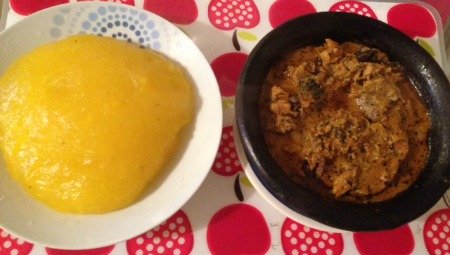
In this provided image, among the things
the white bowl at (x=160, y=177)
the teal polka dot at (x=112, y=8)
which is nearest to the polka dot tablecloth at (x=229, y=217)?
the white bowl at (x=160, y=177)

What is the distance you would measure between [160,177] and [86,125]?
27 centimetres

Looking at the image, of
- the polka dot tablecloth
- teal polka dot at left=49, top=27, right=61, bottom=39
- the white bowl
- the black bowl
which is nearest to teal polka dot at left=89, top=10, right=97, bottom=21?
the white bowl

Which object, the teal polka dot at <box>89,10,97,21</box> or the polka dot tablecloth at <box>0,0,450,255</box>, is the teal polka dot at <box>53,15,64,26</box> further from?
the polka dot tablecloth at <box>0,0,450,255</box>

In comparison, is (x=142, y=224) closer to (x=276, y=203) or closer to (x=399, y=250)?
(x=276, y=203)

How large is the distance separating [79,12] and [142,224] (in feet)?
2.43

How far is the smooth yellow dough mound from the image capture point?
1196mm

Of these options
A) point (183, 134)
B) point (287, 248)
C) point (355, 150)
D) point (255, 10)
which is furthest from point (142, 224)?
point (255, 10)

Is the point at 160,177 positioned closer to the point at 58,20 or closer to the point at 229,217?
the point at 229,217

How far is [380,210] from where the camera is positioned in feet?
3.94

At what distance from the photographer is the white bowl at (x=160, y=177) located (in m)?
1.18

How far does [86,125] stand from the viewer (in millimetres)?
1206

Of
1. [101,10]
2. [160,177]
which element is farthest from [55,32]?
[160,177]

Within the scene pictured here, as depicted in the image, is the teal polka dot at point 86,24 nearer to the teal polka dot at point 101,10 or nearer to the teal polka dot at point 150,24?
the teal polka dot at point 101,10

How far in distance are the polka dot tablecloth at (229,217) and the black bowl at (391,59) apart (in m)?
0.18
